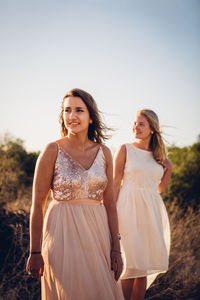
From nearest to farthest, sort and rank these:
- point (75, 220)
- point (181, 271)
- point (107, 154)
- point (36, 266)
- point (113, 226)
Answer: point (36, 266), point (75, 220), point (113, 226), point (107, 154), point (181, 271)

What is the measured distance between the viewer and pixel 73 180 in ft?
7.14

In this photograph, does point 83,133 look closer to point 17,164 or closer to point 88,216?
point 88,216

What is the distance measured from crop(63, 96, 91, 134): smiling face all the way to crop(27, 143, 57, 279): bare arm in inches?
11.4

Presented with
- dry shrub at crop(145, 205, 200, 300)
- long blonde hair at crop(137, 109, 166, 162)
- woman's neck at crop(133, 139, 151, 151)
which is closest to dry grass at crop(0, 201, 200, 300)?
dry shrub at crop(145, 205, 200, 300)

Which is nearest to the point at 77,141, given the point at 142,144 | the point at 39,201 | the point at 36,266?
the point at 39,201

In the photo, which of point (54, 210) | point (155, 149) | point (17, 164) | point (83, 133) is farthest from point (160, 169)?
point (17, 164)

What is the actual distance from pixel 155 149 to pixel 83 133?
195cm

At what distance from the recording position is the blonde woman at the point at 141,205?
11.7 ft

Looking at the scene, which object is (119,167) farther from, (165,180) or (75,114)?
(75,114)

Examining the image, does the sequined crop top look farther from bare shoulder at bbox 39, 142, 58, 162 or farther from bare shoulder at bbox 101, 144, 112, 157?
bare shoulder at bbox 101, 144, 112, 157

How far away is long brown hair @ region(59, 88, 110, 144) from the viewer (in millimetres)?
2432

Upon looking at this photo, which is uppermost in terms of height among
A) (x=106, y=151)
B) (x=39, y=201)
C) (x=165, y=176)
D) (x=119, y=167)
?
(x=106, y=151)

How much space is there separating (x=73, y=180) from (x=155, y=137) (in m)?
2.36

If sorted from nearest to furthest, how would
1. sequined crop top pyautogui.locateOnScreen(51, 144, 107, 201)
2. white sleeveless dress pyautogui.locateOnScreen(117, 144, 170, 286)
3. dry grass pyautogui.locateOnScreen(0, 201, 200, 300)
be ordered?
1. sequined crop top pyautogui.locateOnScreen(51, 144, 107, 201)
2. dry grass pyautogui.locateOnScreen(0, 201, 200, 300)
3. white sleeveless dress pyautogui.locateOnScreen(117, 144, 170, 286)
